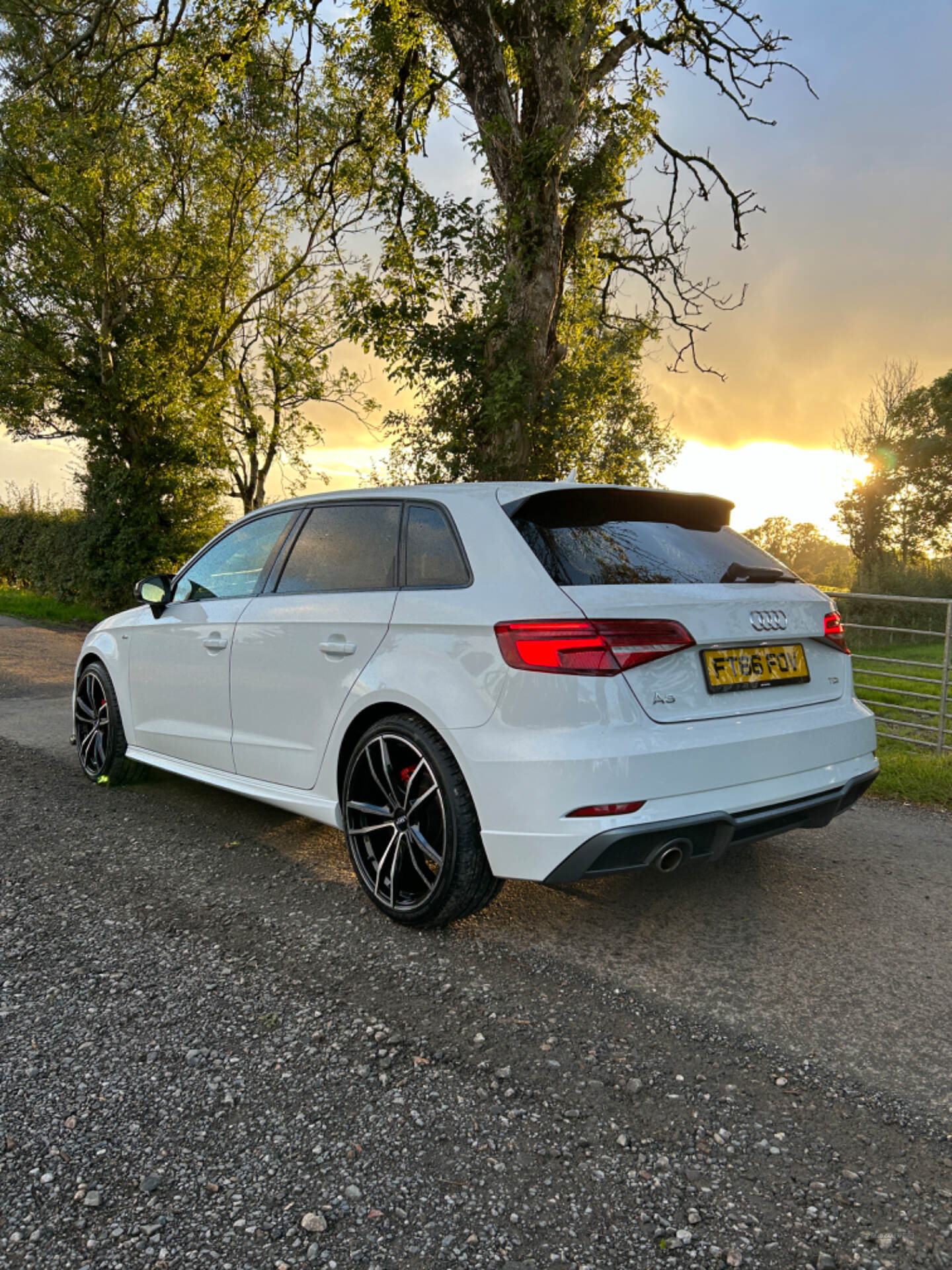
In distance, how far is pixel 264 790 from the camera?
429cm

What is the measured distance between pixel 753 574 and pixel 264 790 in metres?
2.44

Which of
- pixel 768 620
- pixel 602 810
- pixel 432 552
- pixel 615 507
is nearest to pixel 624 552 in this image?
pixel 615 507

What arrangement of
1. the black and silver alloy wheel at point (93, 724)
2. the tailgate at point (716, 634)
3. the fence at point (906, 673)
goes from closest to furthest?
the tailgate at point (716, 634)
the black and silver alloy wheel at point (93, 724)
the fence at point (906, 673)

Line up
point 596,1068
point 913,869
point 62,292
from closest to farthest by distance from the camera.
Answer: point 596,1068
point 913,869
point 62,292

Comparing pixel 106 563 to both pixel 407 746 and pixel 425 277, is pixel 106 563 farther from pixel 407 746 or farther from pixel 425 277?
pixel 407 746

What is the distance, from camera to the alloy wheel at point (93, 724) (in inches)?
228

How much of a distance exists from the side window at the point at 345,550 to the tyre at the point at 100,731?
201 cm

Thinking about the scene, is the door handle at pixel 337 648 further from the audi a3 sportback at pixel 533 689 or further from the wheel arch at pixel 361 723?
the wheel arch at pixel 361 723

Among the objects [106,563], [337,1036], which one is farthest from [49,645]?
[337,1036]

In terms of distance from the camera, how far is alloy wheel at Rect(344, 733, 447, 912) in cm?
342

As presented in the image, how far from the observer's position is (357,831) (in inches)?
148

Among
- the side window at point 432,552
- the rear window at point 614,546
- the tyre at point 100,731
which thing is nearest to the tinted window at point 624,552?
the rear window at point 614,546

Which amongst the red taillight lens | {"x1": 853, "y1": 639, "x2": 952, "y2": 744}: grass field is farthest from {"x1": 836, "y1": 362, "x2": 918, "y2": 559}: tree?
the red taillight lens

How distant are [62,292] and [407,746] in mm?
18840
